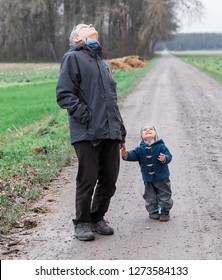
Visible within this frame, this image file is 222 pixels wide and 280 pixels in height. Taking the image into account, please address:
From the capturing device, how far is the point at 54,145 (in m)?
9.86

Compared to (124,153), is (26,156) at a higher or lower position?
lower

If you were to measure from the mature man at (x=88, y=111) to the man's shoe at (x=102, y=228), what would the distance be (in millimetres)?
160

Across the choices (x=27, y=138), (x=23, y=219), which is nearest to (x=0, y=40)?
(x=27, y=138)

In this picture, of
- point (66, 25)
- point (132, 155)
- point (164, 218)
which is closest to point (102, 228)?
point (164, 218)

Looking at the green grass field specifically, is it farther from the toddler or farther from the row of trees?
the row of trees

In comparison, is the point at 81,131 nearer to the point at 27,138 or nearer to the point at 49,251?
the point at 49,251

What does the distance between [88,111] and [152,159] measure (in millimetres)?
1094

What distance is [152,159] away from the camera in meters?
5.77

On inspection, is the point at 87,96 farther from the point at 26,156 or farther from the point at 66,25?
the point at 66,25

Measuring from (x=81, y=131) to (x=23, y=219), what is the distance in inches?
58.8

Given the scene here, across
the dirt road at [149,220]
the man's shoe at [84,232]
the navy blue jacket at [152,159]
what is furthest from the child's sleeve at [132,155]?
the man's shoe at [84,232]

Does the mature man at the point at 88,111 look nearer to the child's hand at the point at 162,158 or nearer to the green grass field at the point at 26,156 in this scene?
the child's hand at the point at 162,158

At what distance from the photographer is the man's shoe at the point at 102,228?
17.8 feet
